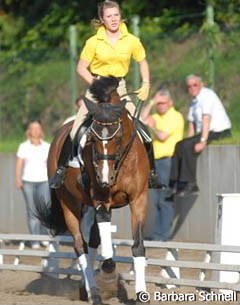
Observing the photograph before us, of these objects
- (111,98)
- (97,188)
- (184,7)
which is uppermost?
(184,7)

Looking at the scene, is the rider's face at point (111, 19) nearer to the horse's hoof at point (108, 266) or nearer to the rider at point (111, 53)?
the rider at point (111, 53)

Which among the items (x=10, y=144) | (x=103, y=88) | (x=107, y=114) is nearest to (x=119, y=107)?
(x=107, y=114)

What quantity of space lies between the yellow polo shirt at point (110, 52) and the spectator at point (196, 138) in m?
5.46

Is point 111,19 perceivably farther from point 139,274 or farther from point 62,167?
point 139,274

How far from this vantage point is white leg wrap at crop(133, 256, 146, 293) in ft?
41.9

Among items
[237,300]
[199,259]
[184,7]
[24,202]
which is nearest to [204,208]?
[199,259]

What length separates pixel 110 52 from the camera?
13359mm

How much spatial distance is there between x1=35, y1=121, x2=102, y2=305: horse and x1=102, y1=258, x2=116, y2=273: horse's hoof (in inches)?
13.4

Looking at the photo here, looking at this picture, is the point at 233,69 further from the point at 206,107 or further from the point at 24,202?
the point at 24,202

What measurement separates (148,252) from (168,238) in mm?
929

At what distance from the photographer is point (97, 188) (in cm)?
1295

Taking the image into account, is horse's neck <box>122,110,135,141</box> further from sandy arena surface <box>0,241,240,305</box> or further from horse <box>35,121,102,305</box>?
sandy arena surface <box>0,241,240,305</box>

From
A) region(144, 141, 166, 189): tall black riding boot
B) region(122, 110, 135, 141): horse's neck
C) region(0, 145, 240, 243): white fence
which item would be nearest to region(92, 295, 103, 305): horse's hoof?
region(144, 141, 166, 189): tall black riding boot

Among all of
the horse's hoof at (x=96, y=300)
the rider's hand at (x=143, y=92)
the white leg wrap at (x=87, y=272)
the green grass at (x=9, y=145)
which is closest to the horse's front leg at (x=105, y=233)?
the horse's hoof at (x=96, y=300)
